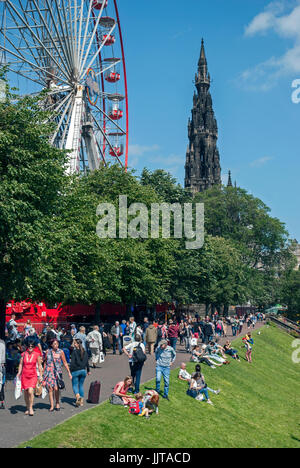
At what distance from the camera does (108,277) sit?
31031 mm

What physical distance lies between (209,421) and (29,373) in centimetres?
713

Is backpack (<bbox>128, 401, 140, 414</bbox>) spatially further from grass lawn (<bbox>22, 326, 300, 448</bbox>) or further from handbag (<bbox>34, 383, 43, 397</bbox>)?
handbag (<bbox>34, 383, 43, 397</bbox>)

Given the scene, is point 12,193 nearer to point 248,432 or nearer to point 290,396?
point 248,432

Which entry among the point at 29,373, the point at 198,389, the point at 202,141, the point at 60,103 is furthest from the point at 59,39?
the point at 202,141

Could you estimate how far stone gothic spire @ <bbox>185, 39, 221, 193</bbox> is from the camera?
128625mm

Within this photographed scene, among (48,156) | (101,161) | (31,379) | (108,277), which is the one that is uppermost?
(101,161)

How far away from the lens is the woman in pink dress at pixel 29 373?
14.0 metres

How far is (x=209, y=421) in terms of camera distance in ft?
60.3

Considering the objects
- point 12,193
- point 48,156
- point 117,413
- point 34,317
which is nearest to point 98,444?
point 117,413

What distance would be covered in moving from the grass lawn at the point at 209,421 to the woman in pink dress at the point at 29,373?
1.27 metres

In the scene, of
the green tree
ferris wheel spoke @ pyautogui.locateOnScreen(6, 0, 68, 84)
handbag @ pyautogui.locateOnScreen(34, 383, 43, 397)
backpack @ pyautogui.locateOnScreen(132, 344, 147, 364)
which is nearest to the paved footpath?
handbag @ pyautogui.locateOnScreen(34, 383, 43, 397)

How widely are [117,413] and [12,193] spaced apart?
802 centimetres

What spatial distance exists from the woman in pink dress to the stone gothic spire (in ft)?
371

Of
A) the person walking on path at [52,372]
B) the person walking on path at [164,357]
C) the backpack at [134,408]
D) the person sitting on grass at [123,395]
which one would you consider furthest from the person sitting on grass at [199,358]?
the person walking on path at [52,372]
